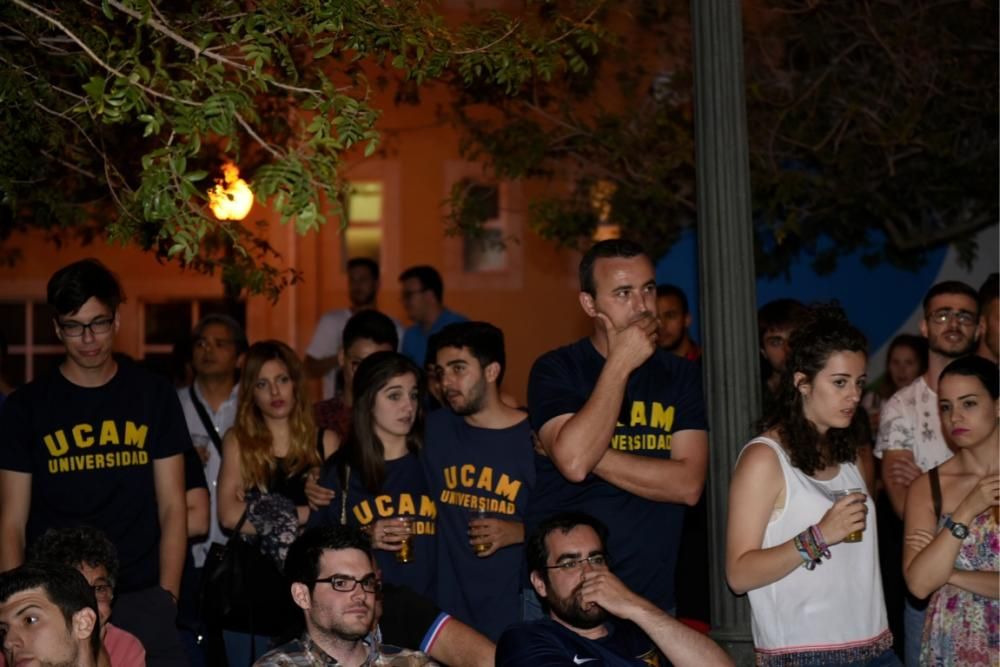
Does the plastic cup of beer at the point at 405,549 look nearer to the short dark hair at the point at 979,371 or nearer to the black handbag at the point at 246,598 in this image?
the black handbag at the point at 246,598

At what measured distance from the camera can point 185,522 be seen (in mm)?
6539

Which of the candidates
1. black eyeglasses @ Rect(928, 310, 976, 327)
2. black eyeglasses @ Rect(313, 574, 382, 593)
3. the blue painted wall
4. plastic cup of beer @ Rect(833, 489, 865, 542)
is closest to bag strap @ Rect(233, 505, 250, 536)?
black eyeglasses @ Rect(313, 574, 382, 593)

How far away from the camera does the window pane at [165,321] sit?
16.5 metres

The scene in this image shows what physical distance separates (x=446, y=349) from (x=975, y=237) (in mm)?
7588

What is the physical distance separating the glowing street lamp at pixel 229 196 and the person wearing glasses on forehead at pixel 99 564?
54.0 inches

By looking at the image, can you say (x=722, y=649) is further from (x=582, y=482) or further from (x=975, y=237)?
(x=975, y=237)

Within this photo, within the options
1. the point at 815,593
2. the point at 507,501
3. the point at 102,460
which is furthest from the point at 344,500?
the point at 815,593

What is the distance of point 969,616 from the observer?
6133mm

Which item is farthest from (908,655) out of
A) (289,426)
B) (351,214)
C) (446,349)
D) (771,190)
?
(351,214)

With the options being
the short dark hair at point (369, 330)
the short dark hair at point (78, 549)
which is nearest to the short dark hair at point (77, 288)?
the short dark hair at point (78, 549)

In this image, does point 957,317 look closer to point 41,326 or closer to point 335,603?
point 335,603

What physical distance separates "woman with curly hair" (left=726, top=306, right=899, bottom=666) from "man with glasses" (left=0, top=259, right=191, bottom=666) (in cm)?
247

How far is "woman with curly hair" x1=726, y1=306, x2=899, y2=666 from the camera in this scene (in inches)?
212

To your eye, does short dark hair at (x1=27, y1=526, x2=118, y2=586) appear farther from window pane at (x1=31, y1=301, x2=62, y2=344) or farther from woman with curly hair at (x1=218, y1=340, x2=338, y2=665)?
window pane at (x1=31, y1=301, x2=62, y2=344)
